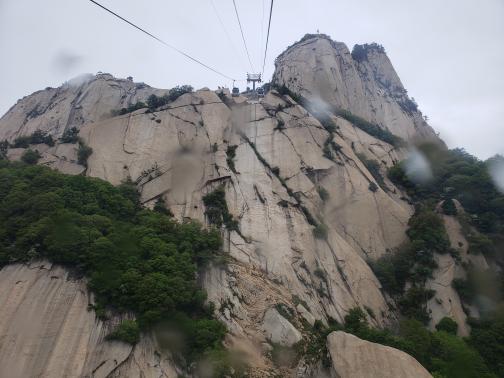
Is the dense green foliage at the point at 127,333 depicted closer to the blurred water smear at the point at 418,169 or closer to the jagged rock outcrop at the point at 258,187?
the jagged rock outcrop at the point at 258,187

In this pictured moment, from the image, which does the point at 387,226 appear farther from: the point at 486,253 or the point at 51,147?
the point at 51,147

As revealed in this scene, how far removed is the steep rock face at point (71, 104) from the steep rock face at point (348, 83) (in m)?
20.2

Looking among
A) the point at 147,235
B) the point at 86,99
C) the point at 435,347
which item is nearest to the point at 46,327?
the point at 147,235

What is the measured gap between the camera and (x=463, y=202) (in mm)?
39625

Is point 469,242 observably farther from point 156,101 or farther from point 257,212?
point 156,101

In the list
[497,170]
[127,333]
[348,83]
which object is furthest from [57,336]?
[348,83]

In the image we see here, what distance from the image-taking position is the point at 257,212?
1411 inches

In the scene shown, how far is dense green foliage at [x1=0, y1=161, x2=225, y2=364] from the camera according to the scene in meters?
25.3

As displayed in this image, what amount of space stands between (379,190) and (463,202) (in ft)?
24.7

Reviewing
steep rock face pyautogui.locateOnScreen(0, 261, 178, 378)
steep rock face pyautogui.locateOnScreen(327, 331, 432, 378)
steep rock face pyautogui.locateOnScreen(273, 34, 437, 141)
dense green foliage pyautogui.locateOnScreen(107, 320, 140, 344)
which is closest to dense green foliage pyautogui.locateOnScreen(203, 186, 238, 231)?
steep rock face pyautogui.locateOnScreen(0, 261, 178, 378)

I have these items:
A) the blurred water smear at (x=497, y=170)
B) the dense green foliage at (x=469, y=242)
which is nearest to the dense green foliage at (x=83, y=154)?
the dense green foliage at (x=469, y=242)

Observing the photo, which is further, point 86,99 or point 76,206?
point 86,99

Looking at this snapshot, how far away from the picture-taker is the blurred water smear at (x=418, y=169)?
43656 mm

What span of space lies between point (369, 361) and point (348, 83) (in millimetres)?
45304
